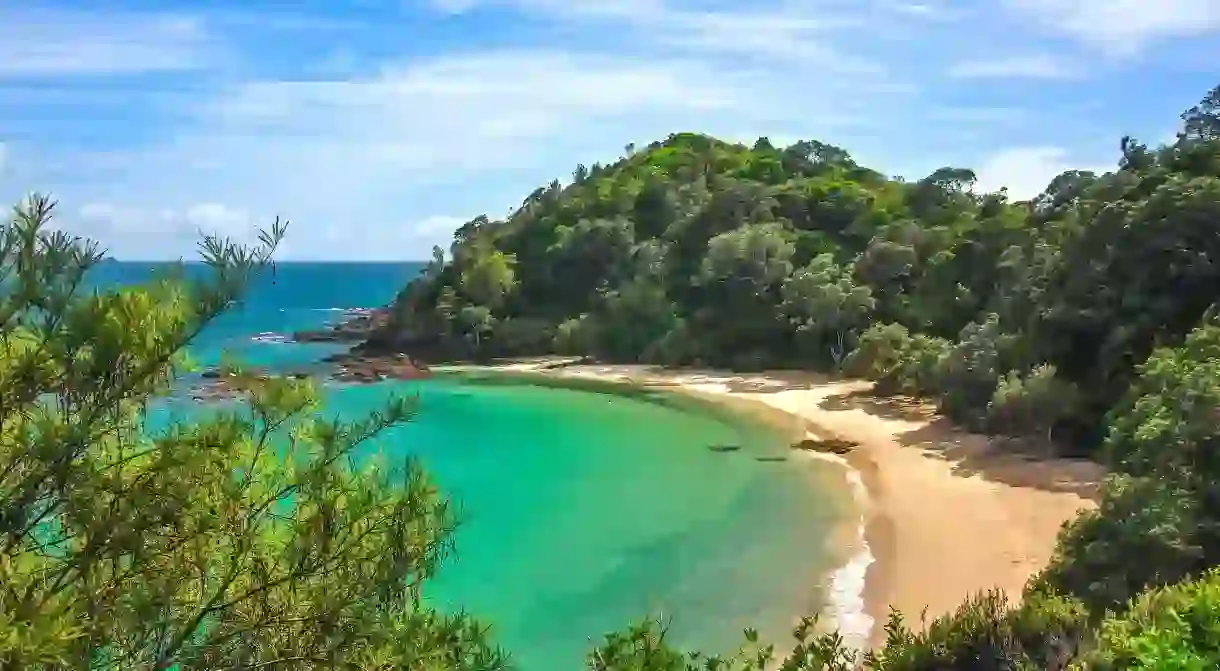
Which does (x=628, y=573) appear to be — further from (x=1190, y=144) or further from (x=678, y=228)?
(x=678, y=228)

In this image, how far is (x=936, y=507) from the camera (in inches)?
821

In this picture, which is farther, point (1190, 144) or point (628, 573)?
point (1190, 144)

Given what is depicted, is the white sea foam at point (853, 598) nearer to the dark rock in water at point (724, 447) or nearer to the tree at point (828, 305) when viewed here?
the dark rock in water at point (724, 447)

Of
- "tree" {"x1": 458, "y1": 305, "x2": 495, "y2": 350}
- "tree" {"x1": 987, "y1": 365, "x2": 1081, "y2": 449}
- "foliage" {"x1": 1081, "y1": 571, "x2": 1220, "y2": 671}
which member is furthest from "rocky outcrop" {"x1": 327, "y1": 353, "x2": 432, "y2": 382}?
"foliage" {"x1": 1081, "y1": 571, "x2": 1220, "y2": 671}

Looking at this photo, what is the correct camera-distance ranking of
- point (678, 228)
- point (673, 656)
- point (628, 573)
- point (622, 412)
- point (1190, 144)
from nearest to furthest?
point (673, 656), point (628, 573), point (1190, 144), point (622, 412), point (678, 228)

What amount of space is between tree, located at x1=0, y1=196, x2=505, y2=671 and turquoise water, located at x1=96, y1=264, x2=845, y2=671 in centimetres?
34

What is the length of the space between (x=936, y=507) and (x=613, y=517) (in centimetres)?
697

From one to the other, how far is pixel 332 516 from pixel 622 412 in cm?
3209

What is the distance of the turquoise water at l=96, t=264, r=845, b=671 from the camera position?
1558 cm

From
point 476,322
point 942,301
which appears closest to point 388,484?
point 942,301

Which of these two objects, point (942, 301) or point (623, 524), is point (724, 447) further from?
point (942, 301)

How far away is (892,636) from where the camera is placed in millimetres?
10070

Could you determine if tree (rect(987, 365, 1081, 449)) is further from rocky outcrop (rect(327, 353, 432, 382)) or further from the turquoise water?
rocky outcrop (rect(327, 353, 432, 382))

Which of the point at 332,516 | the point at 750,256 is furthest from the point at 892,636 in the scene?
the point at 750,256
